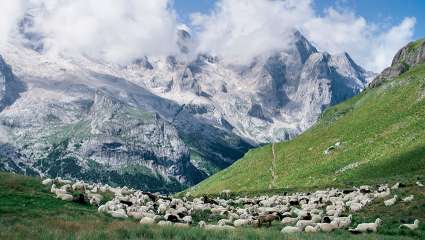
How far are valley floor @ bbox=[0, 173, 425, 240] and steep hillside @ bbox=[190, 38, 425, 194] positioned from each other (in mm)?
34160

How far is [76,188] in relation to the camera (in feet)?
191

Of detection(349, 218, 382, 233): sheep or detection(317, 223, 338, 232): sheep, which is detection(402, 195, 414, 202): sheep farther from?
detection(317, 223, 338, 232): sheep

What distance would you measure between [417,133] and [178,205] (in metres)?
62.8

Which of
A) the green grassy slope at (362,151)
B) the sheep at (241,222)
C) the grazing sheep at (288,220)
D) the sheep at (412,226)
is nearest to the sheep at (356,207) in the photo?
the grazing sheep at (288,220)

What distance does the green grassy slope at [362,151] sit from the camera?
8919cm

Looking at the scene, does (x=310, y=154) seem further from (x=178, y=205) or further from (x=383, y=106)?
(x=178, y=205)

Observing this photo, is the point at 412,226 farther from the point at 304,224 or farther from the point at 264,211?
the point at 264,211

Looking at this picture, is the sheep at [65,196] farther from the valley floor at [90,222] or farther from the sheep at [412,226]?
the sheep at [412,226]

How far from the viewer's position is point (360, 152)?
10725 cm

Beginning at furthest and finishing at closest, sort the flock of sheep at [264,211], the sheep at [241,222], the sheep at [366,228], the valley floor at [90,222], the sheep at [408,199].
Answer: the sheep at [408,199] < the sheep at [241,222] < the flock of sheep at [264,211] < the sheep at [366,228] < the valley floor at [90,222]

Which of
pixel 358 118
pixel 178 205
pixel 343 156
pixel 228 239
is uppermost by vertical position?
pixel 358 118

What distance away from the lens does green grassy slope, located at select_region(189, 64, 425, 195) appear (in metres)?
89.2

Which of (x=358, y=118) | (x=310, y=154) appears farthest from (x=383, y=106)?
(x=310, y=154)

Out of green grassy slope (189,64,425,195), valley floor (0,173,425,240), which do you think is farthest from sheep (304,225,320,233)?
green grassy slope (189,64,425,195)
